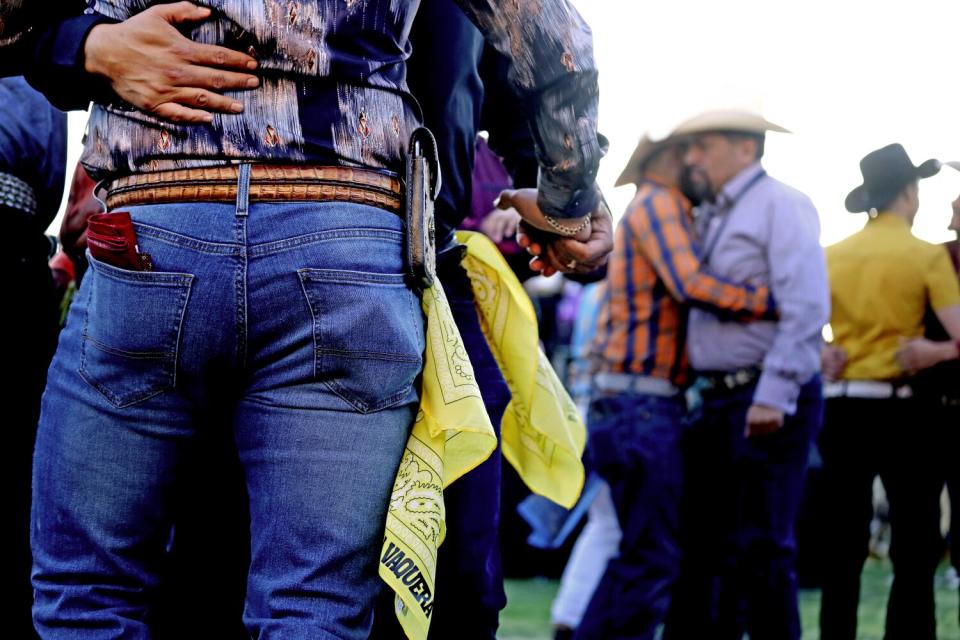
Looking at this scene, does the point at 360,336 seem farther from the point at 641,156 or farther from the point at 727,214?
the point at 641,156

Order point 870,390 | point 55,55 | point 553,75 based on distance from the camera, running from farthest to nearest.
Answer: point 870,390 → point 553,75 → point 55,55

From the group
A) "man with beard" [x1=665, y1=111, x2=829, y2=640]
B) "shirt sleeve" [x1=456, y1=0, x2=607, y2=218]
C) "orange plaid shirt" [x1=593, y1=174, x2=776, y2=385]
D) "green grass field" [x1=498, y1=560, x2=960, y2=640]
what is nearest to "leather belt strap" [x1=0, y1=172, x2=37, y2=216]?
Answer: "shirt sleeve" [x1=456, y1=0, x2=607, y2=218]

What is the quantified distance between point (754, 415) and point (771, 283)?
1.55 ft

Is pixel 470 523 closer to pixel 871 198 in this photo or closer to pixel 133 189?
pixel 133 189

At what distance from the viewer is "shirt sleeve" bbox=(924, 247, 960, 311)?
4.24 meters

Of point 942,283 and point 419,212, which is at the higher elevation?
point 419,212

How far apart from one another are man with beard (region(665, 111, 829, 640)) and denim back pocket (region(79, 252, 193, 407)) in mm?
2606

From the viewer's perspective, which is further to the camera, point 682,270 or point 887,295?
point 887,295

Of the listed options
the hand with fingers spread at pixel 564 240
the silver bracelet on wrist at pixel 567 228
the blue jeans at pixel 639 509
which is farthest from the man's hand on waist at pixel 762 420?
the silver bracelet on wrist at pixel 567 228

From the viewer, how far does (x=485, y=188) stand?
3018 millimetres

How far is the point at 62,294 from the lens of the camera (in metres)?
3.03

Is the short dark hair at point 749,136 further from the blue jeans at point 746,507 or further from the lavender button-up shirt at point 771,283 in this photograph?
the blue jeans at point 746,507

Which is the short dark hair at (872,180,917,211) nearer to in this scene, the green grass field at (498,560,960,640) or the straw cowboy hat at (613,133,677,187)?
the straw cowboy hat at (613,133,677,187)

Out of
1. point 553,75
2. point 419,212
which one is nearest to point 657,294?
point 553,75
